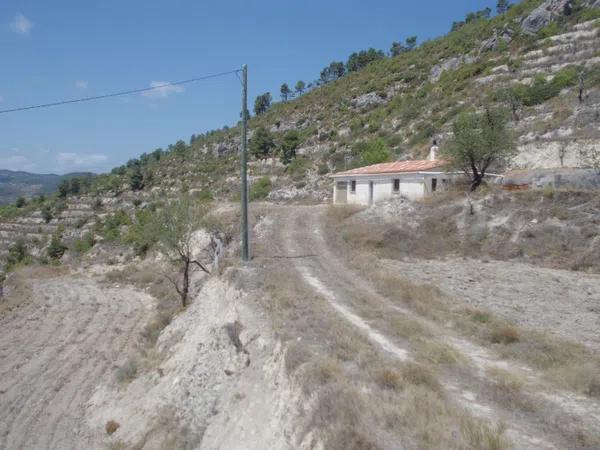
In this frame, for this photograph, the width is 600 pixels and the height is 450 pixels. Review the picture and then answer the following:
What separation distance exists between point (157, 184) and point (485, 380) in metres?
81.2

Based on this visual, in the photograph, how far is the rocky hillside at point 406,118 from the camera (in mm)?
41459

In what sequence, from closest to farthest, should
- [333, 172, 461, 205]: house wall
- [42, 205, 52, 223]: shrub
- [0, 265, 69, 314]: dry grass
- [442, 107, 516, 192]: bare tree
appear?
1. [442, 107, 516, 192]: bare tree
2. [333, 172, 461, 205]: house wall
3. [0, 265, 69, 314]: dry grass
4. [42, 205, 52, 223]: shrub

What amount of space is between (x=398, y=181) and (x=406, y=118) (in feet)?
116

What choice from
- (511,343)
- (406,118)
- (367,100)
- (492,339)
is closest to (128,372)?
(492,339)

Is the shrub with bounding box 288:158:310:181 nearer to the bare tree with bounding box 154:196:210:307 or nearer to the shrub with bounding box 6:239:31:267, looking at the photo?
the bare tree with bounding box 154:196:210:307

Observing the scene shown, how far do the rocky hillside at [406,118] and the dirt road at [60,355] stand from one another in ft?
70.1

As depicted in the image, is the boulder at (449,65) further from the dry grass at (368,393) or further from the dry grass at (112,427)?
the dry grass at (112,427)

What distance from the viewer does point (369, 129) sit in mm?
65438

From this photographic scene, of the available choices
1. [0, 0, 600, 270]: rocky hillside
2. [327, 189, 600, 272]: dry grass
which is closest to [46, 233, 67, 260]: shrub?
[0, 0, 600, 270]: rocky hillside

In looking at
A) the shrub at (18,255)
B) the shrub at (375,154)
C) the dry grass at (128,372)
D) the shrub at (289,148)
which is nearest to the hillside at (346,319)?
the dry grass at (128,372)

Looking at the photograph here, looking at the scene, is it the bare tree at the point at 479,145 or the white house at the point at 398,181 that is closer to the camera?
the bare tree at the point at 479,145

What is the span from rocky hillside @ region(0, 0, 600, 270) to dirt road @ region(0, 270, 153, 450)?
21358 mm

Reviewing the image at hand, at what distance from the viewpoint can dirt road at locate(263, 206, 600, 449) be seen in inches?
238

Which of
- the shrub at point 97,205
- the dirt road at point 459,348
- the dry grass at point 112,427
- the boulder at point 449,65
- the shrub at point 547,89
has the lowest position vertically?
the dry grass at point 112,427
